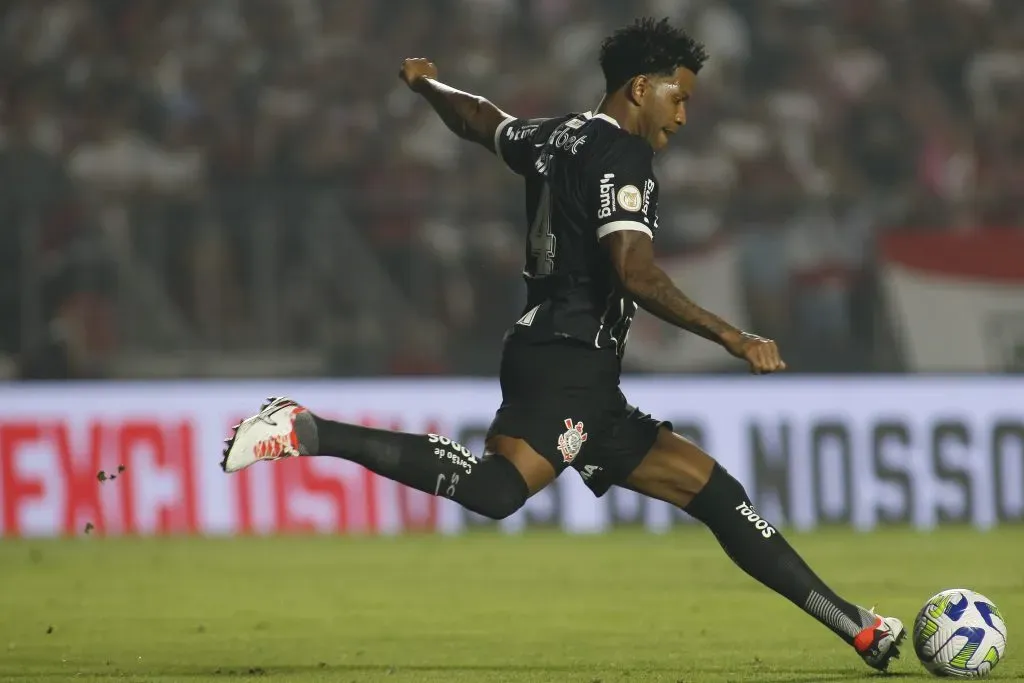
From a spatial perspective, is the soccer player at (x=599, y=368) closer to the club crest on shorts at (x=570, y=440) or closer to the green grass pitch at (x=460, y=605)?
the club crest on shorts at (x=570, y=440)

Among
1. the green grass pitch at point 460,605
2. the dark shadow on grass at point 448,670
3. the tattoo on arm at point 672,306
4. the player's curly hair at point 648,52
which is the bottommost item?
A: the green grass pitch at point 460,605

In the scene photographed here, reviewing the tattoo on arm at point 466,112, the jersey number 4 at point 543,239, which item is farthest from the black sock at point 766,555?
the tattoo on arm at point 466,112

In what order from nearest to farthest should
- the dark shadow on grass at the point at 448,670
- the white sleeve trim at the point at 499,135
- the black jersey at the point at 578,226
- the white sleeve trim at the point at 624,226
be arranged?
the white sleeve trim at the point at 624,226
the black jersey at the point at 578,226
the dark shadow on grass at the point at 448,670
the white sleeve trim at the point at 499,135

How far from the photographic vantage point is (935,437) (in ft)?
43.5

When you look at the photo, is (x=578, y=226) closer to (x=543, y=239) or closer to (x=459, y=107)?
(x=543, y=239)

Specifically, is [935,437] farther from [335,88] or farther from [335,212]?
[335,88]

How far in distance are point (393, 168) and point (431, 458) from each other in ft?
33.4

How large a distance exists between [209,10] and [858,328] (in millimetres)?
7838

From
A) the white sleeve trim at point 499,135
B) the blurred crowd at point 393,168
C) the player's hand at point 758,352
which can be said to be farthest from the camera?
the blurred crowd at point 393,168

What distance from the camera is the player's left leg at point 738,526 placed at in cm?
583

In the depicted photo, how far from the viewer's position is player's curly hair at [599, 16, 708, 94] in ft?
19.2

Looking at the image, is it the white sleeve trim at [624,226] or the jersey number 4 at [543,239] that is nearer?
the white sleeve trim at [624,226]

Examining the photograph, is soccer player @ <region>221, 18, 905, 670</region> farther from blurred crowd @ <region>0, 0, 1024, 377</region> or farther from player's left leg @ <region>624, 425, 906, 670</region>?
blurred crowd @ <region>0, 0, 1024, 377</region>

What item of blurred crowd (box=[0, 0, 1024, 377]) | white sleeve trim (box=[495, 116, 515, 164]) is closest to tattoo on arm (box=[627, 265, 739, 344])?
white sleeve trim (box=[495, 116, 515, 164])
